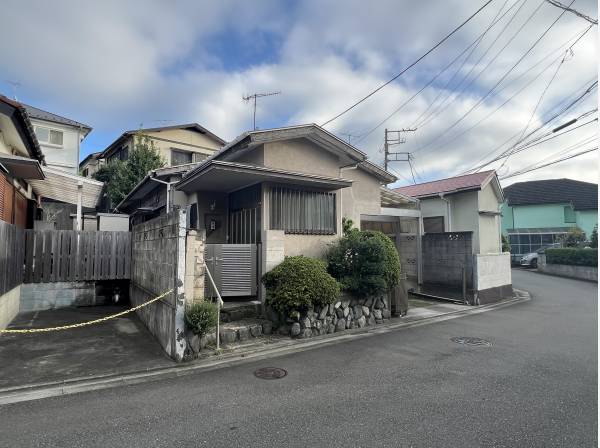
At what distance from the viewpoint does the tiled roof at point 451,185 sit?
15.1 metres

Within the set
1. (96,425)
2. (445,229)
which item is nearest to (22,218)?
(96,425)

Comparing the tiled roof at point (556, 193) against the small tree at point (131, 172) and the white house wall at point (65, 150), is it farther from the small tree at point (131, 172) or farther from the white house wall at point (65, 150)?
the white house wall at point (65, 150)

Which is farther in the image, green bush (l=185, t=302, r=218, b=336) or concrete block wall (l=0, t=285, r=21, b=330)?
concrete block wall (l=0, t=285, r=21, b=330)

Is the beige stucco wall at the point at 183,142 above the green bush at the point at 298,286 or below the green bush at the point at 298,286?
above

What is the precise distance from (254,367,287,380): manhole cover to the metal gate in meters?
2.67

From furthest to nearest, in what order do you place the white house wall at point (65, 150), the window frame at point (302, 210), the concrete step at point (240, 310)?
the white house wall at point (65, 150)
the window frame at point (302, 210)
the concrete step at point (240, 310)

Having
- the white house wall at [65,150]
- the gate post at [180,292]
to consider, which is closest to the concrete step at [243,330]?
the gate post at [180,292]

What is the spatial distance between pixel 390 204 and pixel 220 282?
438 inches

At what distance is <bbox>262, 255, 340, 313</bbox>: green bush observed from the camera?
24.0ft

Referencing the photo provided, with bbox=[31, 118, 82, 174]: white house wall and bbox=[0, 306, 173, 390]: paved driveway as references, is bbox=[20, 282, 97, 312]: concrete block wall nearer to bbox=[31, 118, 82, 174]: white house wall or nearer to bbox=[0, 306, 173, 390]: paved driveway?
bbox=[0, 306, 173, 390]: paved driveway

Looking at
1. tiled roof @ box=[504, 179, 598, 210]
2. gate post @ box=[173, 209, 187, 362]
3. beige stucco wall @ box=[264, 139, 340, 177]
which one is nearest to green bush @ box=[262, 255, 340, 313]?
gate post @ box=[173, 209, 187, 362]

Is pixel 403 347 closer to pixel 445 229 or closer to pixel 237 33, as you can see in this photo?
pixel 237 33

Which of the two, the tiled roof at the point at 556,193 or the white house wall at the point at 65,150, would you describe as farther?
the tiled roof at the point at 556,193

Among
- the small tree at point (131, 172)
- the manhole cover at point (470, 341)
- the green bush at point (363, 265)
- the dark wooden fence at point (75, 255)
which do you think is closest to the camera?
the manhole cover at point (470, 341)
